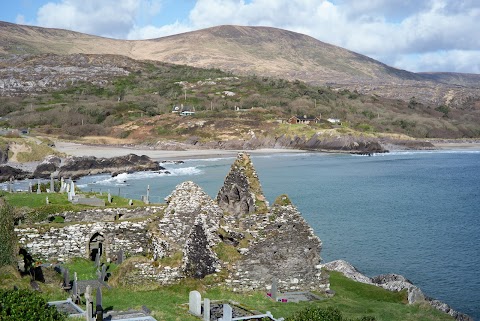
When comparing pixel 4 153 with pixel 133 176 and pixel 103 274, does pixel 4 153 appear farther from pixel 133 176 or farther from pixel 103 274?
pixel 103 274

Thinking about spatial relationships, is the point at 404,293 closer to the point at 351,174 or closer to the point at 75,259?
the point at 75,259

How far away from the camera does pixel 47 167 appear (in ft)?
263

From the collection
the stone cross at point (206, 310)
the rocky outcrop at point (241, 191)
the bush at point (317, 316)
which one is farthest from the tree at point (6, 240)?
the bush at point (317, 316)

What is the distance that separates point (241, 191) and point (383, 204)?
4743 cm

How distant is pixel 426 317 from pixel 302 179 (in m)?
67.0

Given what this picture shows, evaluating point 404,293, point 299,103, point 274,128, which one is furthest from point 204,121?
point 404,293

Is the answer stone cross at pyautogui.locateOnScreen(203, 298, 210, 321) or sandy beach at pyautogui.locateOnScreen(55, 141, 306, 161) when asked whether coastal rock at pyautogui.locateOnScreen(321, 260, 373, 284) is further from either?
sandy beach at pyautogui.locateOnScreen(55, 141, 306, 161)

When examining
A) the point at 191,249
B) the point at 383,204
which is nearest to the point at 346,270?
the point at 191,249

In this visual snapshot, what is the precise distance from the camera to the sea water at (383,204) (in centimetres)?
3603

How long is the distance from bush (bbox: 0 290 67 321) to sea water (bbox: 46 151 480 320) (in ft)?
75.1

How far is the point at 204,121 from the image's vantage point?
523 ft

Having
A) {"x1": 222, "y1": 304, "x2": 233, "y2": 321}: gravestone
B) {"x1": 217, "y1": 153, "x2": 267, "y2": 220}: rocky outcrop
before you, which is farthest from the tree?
{"x1": 217, "y1": 153, "x2": 267, "y2": 220}: rocky outcrop

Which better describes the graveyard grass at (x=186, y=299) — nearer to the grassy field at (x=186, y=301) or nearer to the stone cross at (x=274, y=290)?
the grassy field at (x=186, y=301)

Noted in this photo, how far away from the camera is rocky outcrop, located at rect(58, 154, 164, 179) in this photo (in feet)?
274
